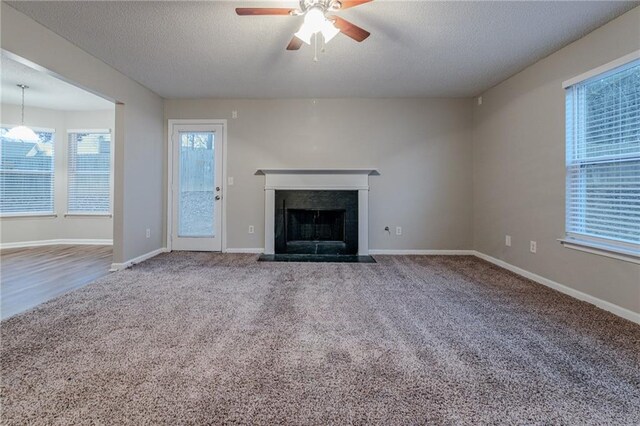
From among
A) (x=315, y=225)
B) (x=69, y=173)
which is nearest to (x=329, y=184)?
(x=315, y=225)

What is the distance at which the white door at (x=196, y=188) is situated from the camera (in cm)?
457

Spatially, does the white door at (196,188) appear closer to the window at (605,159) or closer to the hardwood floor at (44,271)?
the hardwood floor at (44,271)

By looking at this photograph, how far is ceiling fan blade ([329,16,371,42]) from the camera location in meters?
2.01

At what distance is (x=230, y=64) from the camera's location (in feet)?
10.7

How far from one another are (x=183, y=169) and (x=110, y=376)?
3666 mm

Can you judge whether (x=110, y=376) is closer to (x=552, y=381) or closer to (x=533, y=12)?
(x=552, y=381)

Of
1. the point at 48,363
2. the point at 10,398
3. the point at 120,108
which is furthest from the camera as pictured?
the point at 120,108

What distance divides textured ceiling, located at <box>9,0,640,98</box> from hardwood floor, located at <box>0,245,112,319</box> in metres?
2.42

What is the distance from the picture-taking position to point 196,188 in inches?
181

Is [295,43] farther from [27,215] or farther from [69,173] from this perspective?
[27,215]

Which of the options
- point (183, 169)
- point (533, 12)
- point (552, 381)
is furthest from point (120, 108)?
point (552, 381)

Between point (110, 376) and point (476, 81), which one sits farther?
point (476, 81)

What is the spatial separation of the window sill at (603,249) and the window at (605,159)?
0.07ft

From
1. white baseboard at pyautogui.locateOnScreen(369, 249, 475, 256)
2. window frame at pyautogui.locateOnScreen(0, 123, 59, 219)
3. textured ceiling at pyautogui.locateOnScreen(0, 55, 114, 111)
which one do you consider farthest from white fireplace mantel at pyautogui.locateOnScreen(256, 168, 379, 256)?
window frame at pyautogui.locateOnScreen(0, 123, 59, 219)
